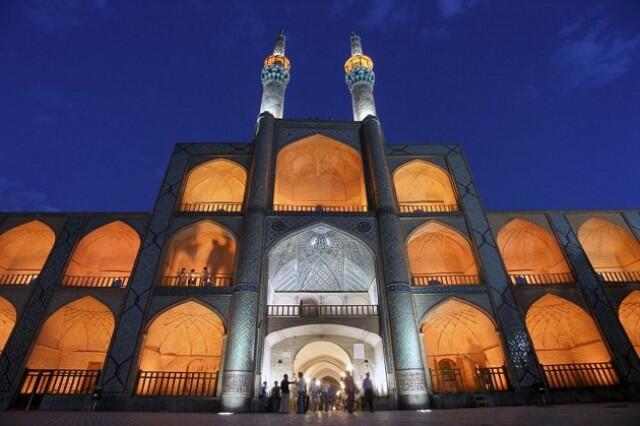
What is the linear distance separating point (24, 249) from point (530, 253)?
73.6 ft

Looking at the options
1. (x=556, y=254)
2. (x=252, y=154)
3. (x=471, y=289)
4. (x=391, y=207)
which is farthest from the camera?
(x=252, y=154)

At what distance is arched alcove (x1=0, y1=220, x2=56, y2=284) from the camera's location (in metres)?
13.9

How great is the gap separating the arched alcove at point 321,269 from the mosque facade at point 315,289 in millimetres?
85

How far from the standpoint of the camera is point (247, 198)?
1359cm

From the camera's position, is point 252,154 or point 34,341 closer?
point 34,341

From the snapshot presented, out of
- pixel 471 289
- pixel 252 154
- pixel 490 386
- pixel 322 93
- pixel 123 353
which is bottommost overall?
pixel 490 386

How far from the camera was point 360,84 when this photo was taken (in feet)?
61.4

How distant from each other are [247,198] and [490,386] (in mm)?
10414

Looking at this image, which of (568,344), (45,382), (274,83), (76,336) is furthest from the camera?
(274,83)

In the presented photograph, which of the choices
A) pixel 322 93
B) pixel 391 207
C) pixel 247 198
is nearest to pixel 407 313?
pixel 391 207

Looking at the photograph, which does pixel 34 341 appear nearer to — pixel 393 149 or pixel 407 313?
pixel 407 313

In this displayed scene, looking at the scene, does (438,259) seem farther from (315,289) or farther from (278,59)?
(278,59)

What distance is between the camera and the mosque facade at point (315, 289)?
10227 mm

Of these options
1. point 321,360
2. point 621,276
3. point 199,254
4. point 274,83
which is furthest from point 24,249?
point 621,276
